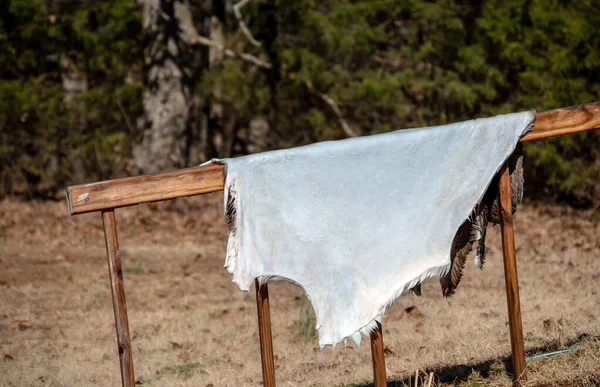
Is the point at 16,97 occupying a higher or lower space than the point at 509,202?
higher

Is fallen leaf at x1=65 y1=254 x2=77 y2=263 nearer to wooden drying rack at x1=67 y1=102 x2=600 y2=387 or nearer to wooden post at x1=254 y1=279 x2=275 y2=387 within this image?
wooden drying rack at x1=67 y1=102 x2=600 y2=387

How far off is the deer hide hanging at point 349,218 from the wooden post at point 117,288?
1.76 feet

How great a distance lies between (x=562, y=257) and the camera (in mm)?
8961

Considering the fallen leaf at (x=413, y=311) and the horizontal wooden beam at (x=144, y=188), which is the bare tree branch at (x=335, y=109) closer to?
the fallen leaf at (x=413, y=311)

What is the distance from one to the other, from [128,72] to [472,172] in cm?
1048

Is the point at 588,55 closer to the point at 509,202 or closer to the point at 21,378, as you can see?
the point at 509,202

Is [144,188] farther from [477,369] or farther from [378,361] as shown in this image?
[477,369]

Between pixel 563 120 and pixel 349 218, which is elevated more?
pixel 563 120

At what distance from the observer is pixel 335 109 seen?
43.7 feet

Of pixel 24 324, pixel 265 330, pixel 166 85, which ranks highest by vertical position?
pixel 166 85

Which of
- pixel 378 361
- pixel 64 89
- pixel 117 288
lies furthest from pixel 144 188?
pixel 64 89

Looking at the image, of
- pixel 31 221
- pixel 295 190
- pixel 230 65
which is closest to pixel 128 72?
pixel 230 65

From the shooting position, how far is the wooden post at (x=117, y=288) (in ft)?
12.3

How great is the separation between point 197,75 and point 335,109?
248cm
